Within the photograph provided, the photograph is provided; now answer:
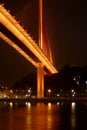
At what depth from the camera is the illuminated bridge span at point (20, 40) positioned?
36281 millimetres

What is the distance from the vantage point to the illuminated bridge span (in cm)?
3628

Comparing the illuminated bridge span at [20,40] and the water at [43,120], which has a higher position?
the illuminated bridge span at [20,40]

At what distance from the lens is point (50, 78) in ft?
339

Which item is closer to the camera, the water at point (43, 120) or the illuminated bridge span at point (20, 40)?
the water at point (43, 120)

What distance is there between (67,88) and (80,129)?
8302 centimetres

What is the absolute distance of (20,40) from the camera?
154 ft

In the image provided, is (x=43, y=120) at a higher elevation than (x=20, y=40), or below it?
below

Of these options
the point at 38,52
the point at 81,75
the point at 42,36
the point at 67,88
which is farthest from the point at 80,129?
the point at 81,75

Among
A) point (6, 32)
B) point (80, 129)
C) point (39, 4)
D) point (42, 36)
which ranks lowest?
Answer: point (80, 129)

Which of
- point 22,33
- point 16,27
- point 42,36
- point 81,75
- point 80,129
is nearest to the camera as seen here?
point 80,129

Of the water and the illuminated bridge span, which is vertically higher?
the illuminated bridge span

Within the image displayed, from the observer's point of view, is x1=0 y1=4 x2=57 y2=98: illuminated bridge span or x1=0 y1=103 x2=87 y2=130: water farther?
x1=0 y1=4 x2=57 y2=98: illuminated bridge span

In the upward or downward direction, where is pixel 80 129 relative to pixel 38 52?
downward

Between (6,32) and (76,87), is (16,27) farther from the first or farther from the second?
(76,87)
